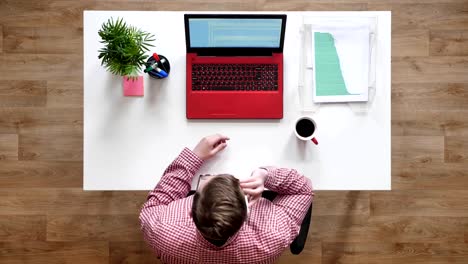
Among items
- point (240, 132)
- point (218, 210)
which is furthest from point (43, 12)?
point (218, 210)

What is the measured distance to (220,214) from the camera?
3.23 ft

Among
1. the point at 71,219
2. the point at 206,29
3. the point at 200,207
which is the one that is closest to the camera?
the point at 200,207

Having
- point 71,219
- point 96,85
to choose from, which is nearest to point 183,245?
point 96,85

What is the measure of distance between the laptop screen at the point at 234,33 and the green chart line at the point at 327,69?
14 centimetres

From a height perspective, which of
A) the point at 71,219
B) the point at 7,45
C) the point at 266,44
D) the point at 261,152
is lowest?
the point at 71,219

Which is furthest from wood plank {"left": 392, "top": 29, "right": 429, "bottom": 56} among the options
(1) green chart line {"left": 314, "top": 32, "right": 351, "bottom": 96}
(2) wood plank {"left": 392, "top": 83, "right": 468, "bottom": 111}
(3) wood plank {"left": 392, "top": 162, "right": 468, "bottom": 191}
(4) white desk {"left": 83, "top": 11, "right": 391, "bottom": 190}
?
(1) green chart line {"left": 314, "top": 32, "right": 351, "bottom": 96}

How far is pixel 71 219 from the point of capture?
204 cm

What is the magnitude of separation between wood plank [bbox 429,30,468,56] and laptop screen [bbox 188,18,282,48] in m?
1.11

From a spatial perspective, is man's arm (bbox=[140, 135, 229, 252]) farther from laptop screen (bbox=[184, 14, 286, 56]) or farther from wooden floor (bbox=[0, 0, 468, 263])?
wooden floor (bbox=[0, 0, 468, 263])

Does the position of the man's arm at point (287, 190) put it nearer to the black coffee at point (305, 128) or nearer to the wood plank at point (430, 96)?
the black coffee at point (305, 128)

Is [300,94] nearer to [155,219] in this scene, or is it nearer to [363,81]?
[363,81]

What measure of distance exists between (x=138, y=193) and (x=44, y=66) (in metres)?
0.79

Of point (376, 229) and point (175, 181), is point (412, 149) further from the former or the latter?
point (175, 181)

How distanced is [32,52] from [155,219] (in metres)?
1.29
